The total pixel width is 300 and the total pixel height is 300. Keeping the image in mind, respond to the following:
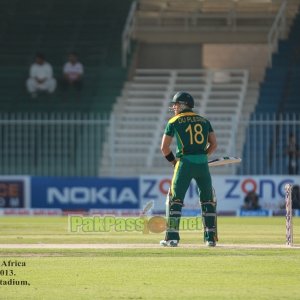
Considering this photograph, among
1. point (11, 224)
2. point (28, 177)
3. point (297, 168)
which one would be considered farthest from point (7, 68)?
point (11, 224)

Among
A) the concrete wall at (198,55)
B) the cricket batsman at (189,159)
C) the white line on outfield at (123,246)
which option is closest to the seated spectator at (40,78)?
the concrete wall at (198,55)

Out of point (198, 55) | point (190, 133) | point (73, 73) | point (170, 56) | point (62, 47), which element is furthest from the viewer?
point (198, 55)

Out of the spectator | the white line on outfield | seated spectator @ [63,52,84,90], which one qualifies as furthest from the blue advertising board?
the white line on outfield

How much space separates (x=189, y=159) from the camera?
19.2 meters

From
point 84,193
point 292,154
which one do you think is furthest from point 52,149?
point 292,154

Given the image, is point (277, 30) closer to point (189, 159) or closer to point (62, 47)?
point (62, 47)

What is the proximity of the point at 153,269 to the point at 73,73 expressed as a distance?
78.1 feet

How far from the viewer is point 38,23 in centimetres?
4250

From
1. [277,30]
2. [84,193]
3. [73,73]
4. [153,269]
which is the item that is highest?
[277,30]

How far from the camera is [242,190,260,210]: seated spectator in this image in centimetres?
3441

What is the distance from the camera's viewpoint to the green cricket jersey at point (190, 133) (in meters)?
19.1

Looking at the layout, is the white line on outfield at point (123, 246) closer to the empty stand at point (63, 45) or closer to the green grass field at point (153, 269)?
the green grass field at point (153, 269)

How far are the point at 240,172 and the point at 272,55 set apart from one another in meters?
6.00

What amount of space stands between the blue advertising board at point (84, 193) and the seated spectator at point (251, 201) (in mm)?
2597
